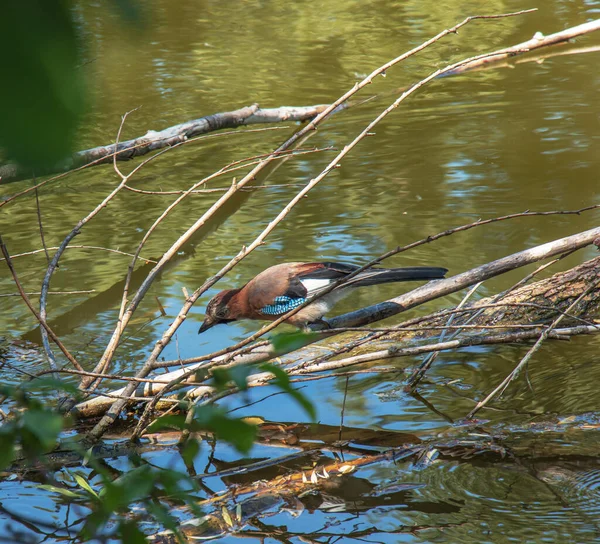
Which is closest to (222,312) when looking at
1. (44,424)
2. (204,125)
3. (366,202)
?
(366,202)

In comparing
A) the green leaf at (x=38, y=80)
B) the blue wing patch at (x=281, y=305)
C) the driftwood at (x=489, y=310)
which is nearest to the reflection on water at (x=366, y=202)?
the green leaf at (x=38, y=80)

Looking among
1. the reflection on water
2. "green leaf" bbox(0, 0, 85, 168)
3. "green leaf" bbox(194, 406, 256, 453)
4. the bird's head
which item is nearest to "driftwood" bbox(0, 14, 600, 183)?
the reflection on water

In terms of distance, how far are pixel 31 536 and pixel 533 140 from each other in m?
7.76

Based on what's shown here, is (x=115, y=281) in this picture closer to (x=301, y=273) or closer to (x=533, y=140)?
(x=301, y=273)

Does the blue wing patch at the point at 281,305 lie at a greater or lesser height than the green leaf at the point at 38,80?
lesser

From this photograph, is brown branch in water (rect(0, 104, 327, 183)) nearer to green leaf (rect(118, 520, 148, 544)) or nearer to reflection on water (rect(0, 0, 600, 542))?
reflection on water (rect(0, 0, 600, 542))

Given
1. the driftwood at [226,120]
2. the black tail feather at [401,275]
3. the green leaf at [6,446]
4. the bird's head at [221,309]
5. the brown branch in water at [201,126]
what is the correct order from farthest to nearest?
the driftwood at [226,120], the brown branch in water at [201,126], the bird's head at [221,309], the black tail feather at [401,275], the green leaf at [6,446]

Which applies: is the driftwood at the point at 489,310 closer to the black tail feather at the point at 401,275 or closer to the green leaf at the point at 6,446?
the black tail feather at the point at 401,275

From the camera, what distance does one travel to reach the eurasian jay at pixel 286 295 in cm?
474

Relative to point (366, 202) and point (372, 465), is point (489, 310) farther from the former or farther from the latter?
point (366, 202)

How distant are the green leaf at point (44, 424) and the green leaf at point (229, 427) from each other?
189mm

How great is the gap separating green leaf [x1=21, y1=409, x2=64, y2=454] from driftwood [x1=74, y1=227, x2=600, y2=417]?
7.91 ft

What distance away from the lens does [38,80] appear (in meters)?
0.64

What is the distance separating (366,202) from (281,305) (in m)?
3.30
